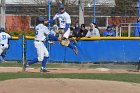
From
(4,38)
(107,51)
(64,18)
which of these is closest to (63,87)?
(64,18)

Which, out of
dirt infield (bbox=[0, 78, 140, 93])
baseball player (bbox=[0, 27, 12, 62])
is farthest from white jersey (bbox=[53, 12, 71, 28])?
dirt infield (bbox=[0, 78, 140, 93])

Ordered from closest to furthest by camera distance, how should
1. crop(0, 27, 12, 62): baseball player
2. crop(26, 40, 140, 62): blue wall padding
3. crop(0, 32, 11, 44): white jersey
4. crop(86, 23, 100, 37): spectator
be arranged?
crop(26, 40, 140, 62): blue wall padding
crop(86, 23, 100, 37): spectator
crop(0, 27, 12, 62): baseball player
crop(0, 32, 11, 44): white jersey

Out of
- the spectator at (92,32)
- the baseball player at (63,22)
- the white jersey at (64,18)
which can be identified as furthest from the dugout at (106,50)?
the white jersey at (64,18)

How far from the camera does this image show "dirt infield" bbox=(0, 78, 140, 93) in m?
10.5

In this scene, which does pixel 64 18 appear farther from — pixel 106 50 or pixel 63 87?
pixel 63 87

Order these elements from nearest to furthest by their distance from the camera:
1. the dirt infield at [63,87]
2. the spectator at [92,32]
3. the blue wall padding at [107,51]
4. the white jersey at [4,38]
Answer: the dirt infield at [63,87] < the blue wall padding at [107,51] < the spectator at [92,32] < the white jersey at [4,38]

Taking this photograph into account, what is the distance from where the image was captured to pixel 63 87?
10.7 m

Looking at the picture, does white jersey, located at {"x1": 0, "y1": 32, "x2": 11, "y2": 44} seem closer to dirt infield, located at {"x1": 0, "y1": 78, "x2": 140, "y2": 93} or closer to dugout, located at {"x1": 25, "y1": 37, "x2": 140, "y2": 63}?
dugout, located at {"x1": 25, "y1": 37, "x2": 140, "y2": 63}

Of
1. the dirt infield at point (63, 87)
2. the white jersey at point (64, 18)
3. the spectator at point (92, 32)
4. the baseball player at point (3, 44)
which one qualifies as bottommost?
the dirt infield at point (63, 87)

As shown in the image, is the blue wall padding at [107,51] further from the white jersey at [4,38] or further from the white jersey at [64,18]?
the white jersey at [64,18]

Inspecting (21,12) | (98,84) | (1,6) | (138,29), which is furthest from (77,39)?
(21,12)

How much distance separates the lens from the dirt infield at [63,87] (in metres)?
10.5

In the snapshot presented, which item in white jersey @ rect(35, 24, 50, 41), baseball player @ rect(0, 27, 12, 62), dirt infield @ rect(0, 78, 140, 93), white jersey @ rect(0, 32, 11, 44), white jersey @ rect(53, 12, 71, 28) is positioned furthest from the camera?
white jersey @ rect(0, 32, 11, 44)

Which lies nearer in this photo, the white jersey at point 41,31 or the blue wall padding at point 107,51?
the white jersey at point 41,31
